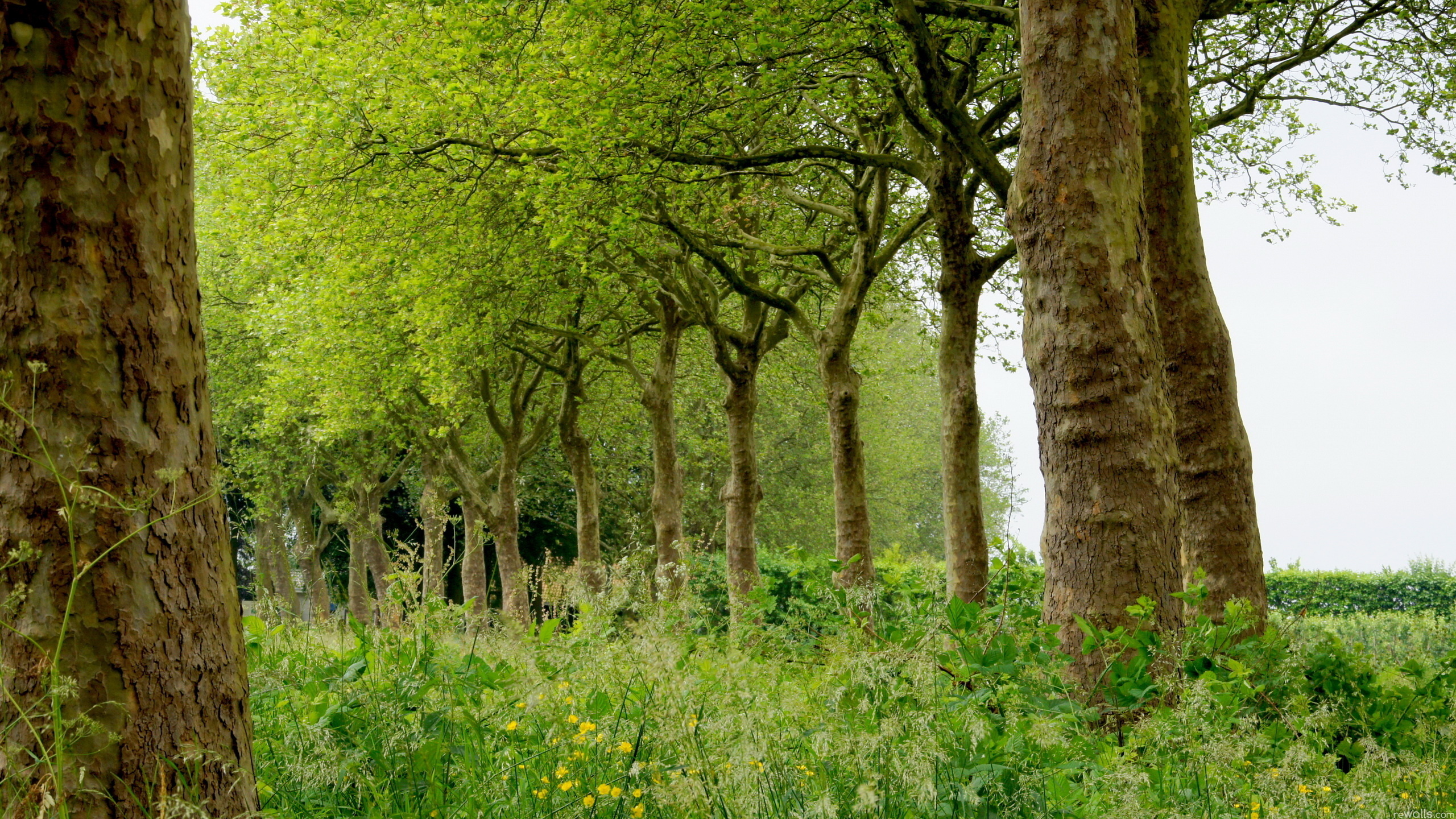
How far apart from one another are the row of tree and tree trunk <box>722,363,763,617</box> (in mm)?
85

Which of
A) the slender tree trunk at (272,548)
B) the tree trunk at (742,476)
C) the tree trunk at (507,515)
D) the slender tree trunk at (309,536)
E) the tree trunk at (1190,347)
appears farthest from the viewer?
the slender tree trunk at (309,536)

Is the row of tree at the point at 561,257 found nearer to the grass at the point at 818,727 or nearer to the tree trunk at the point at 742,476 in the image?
the tree trunk at the point at 742,476

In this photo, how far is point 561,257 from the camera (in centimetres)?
1755

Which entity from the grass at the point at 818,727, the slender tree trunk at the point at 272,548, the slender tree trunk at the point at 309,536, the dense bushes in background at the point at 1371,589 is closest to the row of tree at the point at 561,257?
the grass at the point at 818,727

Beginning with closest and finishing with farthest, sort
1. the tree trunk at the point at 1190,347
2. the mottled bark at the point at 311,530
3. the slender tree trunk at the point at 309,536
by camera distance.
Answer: the tree trunk at the point at 1190,347
the mottled bark at the point at 311,530
the slender tree trunk at the point at 309,536

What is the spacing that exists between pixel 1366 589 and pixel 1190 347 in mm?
22119

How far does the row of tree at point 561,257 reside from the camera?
9.94ft

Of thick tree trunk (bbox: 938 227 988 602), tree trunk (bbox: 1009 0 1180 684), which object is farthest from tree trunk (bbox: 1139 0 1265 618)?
thick tree trunk (bbox: 938 227 988 602)

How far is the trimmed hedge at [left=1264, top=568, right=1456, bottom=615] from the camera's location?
24.4 m

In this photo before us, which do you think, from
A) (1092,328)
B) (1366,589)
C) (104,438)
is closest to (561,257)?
(1092,328)

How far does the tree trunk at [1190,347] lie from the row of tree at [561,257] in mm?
24

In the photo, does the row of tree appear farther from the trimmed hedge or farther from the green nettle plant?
the trimmed hedge

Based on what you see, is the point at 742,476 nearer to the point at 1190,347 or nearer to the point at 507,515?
the point at 507,515

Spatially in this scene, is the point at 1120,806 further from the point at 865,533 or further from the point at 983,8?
the point at 865,533
